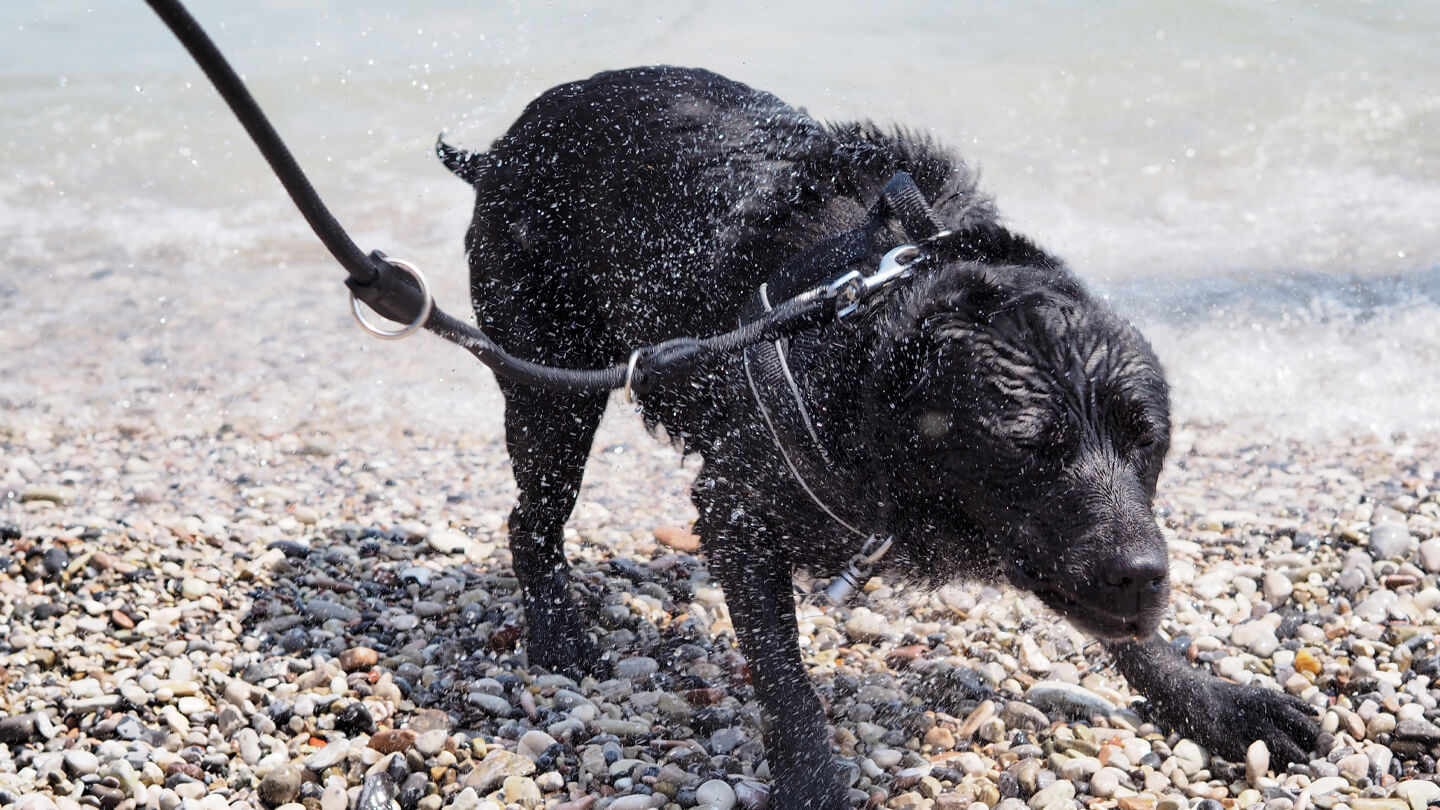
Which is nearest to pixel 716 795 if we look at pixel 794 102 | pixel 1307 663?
pixel 1307 663

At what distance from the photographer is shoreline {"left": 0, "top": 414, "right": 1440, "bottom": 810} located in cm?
346

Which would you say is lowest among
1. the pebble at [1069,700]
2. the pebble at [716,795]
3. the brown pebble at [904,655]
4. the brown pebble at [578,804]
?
the brown pebble at [578,804]

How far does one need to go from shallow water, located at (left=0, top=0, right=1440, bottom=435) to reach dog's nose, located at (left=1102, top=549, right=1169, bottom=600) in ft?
13.8

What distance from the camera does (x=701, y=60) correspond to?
11.3 meters

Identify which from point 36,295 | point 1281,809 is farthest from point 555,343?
point 36,295

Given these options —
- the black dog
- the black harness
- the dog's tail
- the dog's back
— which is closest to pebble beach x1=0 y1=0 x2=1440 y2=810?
the black dog

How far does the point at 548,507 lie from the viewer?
4.46m

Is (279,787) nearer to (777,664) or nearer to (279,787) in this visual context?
(279,787)

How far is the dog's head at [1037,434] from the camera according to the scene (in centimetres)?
251

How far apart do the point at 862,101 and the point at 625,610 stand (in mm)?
7798

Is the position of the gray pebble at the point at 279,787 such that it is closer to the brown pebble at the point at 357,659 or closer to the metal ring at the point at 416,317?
the brown pebble at the point at 357,659

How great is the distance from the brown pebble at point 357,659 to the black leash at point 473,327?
169 centimetres

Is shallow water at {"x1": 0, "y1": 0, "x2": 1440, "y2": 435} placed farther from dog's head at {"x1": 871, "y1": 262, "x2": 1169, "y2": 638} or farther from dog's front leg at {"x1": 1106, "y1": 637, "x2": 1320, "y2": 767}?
dog's head at {"x1": 871, "y1": 262, "x2": 1169, "y2": 638}

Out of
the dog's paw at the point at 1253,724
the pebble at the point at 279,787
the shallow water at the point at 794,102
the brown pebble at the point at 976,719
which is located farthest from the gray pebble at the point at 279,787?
the shallow water at the point at 794,102
